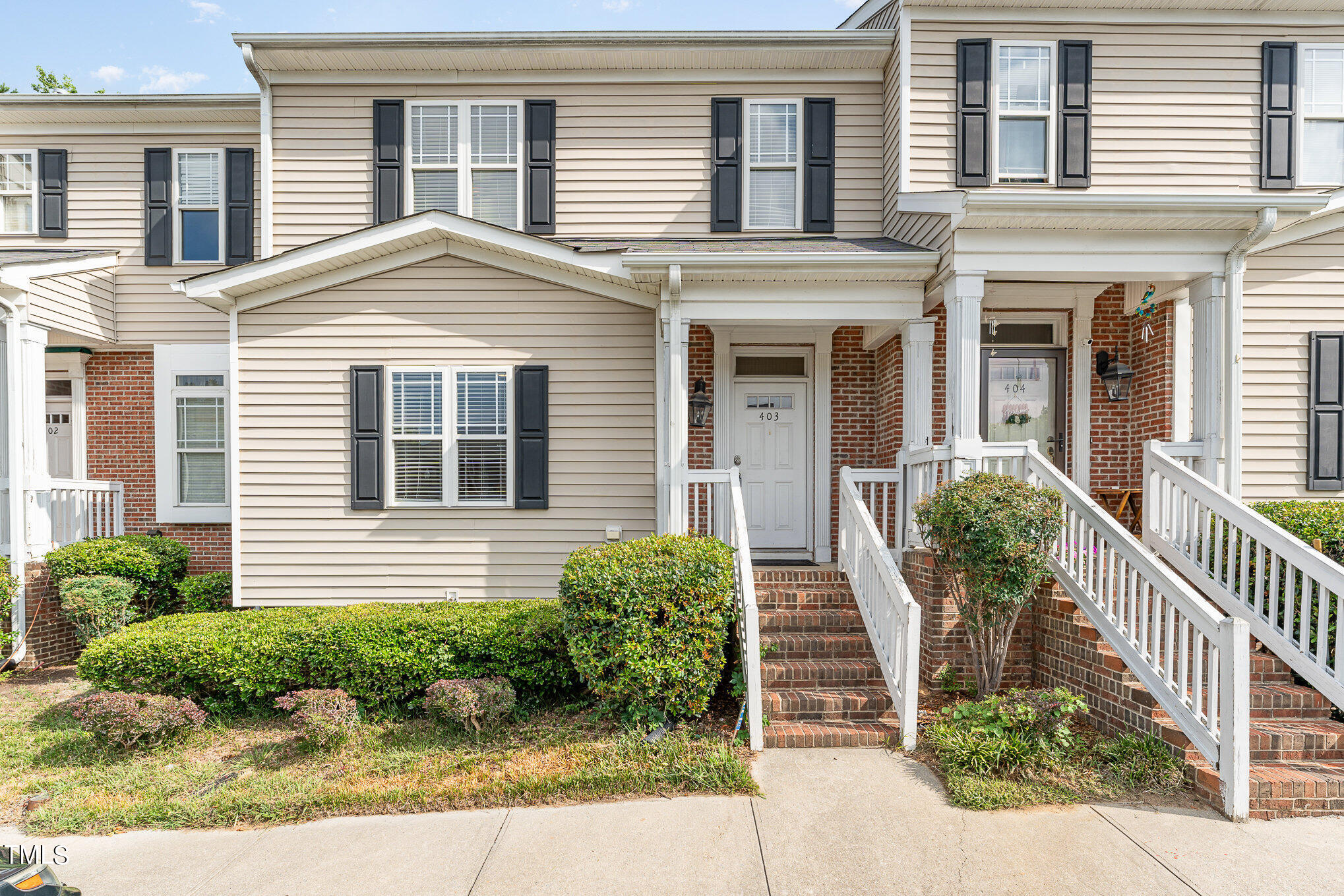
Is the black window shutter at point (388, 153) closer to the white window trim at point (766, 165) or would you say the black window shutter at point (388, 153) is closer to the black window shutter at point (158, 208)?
the black window shutter at point (158, 208)

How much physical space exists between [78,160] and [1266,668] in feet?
42.9

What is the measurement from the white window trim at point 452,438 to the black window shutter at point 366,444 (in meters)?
0.08

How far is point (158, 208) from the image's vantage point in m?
9.10

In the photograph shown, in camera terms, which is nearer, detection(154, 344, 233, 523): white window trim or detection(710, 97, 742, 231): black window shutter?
detection(710, 97, 742, 231): black window shutter

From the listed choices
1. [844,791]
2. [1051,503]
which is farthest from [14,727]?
[1051,503]

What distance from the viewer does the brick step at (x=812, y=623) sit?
6.26 metres

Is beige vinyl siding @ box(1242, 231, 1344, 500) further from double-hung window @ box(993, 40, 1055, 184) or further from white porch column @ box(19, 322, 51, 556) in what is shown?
white porch column @ box(19, 322, 51, 556)

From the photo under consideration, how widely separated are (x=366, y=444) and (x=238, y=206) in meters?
4.02

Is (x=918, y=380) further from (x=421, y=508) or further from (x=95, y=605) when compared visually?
(x=95, y=605)

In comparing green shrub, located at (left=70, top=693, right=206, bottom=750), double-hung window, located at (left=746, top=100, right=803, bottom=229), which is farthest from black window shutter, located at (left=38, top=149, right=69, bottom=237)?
double-hung window, located at (left=746, top=100, right=803, bottom=229)

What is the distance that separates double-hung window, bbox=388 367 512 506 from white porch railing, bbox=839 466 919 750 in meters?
3.38

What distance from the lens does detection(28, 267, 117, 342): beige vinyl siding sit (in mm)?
7969

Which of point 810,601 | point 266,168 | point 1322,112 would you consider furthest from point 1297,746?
point 266,168

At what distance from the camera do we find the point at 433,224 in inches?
281
